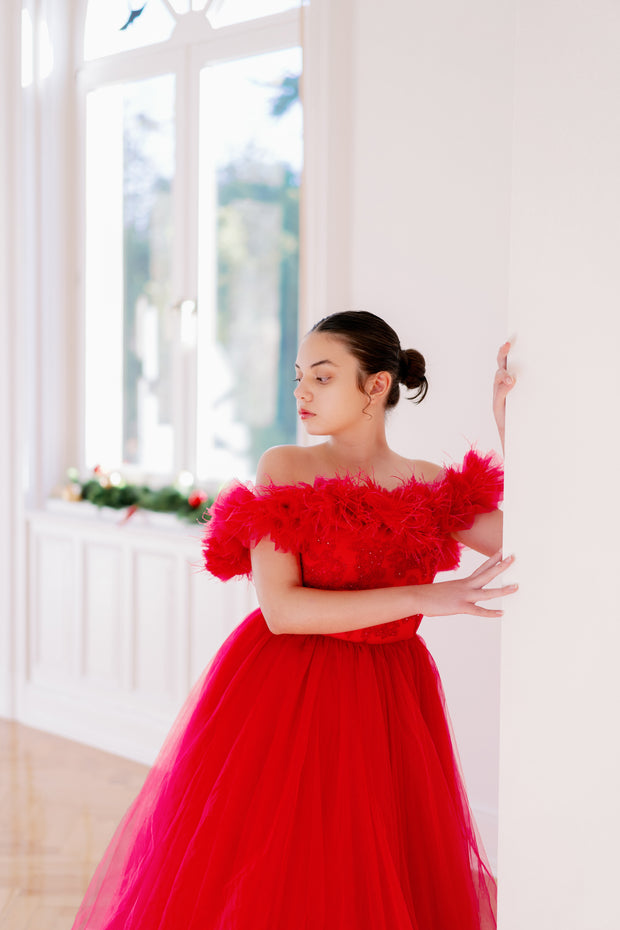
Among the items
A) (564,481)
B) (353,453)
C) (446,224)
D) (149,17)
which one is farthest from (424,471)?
(149,17)

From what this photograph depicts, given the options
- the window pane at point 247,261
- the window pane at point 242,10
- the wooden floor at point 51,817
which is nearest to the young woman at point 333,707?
the wooden floor at point 51,817

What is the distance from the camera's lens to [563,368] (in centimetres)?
124

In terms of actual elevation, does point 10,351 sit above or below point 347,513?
above

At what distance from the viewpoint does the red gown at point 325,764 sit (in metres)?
1.53

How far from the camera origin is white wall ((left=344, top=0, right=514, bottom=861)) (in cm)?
261

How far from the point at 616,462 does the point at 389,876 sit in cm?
77

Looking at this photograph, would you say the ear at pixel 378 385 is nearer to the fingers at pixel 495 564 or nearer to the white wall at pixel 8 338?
the fingers at pixel 495 564

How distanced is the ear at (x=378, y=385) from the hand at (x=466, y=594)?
15.1 inches

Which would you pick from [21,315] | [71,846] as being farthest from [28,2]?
[71,846]

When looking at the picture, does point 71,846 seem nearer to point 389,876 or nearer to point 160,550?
point 160,550

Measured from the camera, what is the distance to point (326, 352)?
66.3 inches

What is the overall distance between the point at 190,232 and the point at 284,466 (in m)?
2.26

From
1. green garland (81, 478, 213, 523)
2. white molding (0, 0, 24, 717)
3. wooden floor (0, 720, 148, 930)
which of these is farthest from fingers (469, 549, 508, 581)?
white molding (0, 0, 24, 717)

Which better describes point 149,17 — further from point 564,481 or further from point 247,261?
point 564,481
